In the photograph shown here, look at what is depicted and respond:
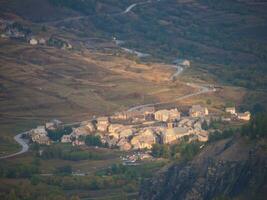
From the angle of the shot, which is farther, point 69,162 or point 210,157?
point 69,162

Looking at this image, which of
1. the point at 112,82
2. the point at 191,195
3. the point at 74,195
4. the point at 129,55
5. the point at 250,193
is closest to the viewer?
the point at 250,193

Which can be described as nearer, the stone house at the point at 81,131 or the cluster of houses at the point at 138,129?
the cluster of houses at the point at 138,129

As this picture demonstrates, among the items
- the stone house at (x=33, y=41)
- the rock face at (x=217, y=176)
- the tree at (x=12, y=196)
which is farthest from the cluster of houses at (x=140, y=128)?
the stone house at (x=33, y=41)

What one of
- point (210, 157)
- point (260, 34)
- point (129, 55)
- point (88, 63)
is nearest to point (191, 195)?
point (210, 157)

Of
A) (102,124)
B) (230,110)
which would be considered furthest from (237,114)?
(102,124)

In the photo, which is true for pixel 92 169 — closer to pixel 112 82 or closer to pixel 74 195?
pixel 74 195

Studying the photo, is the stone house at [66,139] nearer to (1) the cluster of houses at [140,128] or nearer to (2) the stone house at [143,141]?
(1) the cluster of houses at [140,128]
